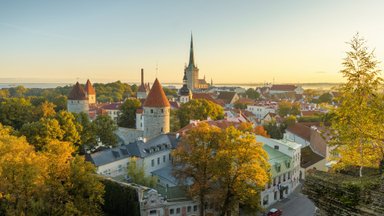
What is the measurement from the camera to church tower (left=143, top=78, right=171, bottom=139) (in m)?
36.0

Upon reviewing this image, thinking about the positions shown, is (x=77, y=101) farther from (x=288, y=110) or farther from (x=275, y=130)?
(x=288, y=110)

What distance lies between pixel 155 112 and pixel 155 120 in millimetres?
873

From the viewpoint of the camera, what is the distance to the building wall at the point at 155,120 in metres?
36.1

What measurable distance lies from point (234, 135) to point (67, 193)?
33.0 ft

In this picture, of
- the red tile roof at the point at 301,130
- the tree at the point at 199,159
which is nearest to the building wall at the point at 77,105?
the tree at the point at 199,159

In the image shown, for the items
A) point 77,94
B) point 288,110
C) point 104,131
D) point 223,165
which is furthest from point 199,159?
point 288,110

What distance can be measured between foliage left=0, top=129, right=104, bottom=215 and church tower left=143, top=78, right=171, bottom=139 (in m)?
17.5

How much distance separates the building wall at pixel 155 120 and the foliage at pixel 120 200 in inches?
543

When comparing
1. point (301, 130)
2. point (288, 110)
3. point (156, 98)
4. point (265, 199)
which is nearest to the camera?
point (265, 199)

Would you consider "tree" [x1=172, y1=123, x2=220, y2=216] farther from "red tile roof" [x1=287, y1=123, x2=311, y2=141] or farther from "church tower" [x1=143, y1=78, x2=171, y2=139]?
"red tile roof" [x1=287, y1=123, x2=311, y2=141]

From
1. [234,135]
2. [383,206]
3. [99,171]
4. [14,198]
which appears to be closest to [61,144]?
[14,198]

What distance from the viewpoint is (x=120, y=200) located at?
2205 cm

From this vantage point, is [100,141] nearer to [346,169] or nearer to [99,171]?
[99,171]

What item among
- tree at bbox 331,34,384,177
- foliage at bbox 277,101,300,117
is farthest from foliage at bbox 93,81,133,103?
tree at bbox 331,34,384,177
